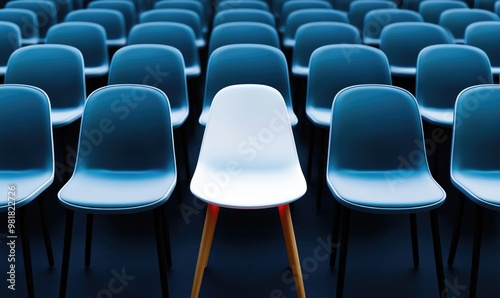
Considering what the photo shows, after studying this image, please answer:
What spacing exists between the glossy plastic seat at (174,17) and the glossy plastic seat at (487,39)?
2.28 metres

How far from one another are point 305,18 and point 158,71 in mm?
1924

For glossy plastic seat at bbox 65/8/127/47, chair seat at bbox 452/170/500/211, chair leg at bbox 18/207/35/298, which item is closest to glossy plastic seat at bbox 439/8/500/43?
chair seat at bbox 452/170/500/211

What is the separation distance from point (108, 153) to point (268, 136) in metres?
0.78

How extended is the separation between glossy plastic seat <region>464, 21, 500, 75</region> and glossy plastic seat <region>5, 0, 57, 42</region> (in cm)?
379

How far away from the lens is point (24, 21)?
16.2ft

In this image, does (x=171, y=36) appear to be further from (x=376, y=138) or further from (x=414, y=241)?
(x=414, y=241)

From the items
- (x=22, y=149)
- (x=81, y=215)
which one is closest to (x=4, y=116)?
(x=22, y=149)

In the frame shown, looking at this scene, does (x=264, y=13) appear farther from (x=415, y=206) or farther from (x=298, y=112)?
(x=415, y=206)

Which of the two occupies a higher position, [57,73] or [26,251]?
[57,73]

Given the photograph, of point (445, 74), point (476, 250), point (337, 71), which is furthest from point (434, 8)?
point (476, 250)

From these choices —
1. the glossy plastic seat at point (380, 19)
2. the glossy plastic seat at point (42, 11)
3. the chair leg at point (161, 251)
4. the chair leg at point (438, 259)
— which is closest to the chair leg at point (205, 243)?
the chair leg at point (161, 251)

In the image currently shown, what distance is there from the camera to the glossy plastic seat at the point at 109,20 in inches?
197

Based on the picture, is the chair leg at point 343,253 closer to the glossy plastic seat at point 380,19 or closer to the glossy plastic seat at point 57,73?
the glossy plastic seat at point 57,73

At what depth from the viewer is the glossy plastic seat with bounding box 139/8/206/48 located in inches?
195
